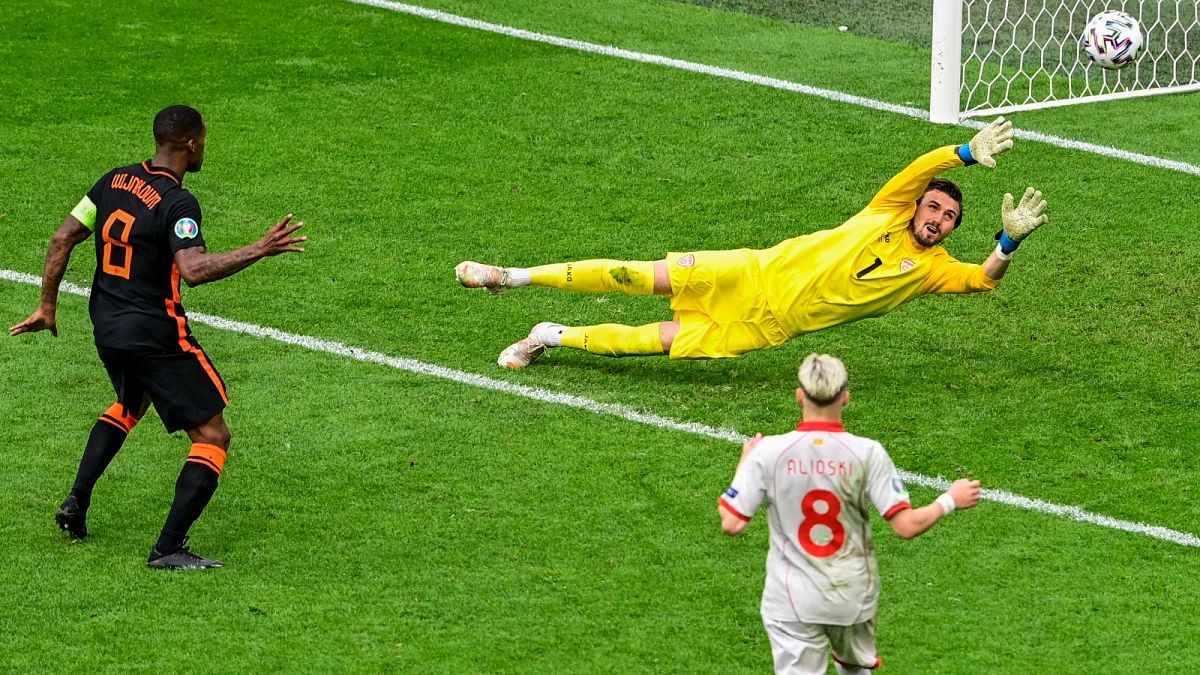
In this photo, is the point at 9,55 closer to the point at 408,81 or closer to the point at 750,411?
the point at 408,81

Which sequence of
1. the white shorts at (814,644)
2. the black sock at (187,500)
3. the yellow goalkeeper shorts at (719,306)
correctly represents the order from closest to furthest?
the white shorts at (814,644)
the black sock at (187,500)
the yellow goalkeeper shorts at (719,306)

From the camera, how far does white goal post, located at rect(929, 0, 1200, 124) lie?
42.3ft

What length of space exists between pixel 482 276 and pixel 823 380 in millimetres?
3893

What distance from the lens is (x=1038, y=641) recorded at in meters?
6.39

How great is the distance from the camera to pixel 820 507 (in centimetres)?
512

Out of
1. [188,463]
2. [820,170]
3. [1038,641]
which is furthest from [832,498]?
[820,170]

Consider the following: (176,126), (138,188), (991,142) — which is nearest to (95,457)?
(138,188)

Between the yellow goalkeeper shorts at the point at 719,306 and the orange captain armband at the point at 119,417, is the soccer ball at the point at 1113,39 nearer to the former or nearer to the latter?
the yellow goalkeeper shorts at the point at 719,306

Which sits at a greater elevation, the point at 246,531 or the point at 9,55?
the point at 9,55

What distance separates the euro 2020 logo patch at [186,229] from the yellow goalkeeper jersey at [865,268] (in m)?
3.13

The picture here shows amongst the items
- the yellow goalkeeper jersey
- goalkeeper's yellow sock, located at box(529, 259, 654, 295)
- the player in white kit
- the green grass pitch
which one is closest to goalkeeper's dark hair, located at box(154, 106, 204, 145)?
the green grass pitch

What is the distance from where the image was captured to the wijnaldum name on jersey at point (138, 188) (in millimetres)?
6707

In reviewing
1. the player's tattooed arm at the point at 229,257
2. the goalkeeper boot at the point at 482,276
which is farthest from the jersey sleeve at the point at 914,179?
the player's tattooed arm at the point at 229,257

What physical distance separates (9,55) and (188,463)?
26.6 feet
